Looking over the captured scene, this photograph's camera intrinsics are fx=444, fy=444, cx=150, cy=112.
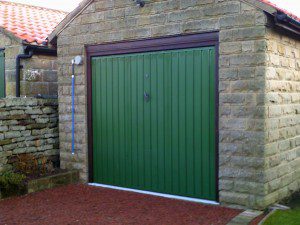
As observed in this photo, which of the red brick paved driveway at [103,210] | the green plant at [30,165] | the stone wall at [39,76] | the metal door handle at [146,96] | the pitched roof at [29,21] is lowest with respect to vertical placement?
the red brick paved driveway at [103,210]

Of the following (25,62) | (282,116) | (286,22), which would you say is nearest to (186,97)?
(282,116)

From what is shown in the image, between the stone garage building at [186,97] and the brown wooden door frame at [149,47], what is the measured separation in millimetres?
18

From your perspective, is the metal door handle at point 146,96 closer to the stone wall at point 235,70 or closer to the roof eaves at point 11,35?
the stone wall at point 235,70

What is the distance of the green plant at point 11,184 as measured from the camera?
7699 millimetres

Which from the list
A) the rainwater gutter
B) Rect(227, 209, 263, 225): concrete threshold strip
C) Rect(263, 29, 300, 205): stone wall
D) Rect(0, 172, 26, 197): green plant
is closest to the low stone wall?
Rect(0, 172, 26, 197): green plant

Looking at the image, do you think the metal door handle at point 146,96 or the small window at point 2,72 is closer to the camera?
the metal door handle at point 146,96

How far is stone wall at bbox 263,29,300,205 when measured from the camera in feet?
22.2

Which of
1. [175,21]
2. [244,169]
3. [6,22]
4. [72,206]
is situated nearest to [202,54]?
[175,21]

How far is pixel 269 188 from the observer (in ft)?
22.3

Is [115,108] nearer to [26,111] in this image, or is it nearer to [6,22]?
[26,111]

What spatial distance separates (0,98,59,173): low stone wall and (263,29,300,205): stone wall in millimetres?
4504

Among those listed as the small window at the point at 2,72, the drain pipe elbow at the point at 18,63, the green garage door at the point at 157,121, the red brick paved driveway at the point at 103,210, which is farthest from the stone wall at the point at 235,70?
the small window at the point at 2,72

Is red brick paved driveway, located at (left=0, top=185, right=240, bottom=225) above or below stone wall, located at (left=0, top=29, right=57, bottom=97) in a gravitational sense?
below

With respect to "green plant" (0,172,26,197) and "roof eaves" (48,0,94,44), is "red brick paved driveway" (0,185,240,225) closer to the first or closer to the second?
"green plant" (0,172,26,197)
